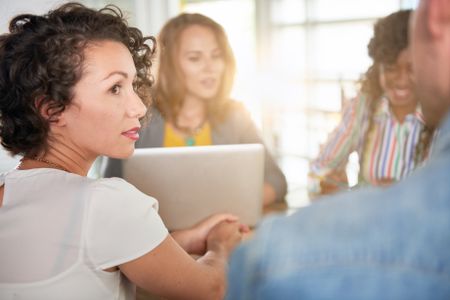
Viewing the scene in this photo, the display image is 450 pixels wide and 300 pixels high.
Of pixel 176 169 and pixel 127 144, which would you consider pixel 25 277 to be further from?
pixel 176 169

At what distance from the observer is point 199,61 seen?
7.93ft

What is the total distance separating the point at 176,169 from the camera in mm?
Answer: 1475

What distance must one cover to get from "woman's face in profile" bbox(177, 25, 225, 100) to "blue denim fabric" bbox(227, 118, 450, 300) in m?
2.00

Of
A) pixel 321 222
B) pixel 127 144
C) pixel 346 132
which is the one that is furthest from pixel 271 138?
pixel 321 222

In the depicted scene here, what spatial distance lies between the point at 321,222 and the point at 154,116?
6.40 ft

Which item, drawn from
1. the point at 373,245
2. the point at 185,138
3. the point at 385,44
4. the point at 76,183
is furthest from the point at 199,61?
the point at 373,245

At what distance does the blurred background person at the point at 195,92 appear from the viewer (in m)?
2.31

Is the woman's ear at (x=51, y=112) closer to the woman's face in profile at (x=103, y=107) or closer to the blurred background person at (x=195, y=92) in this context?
the woman's face in profile at (x=103, y=107)

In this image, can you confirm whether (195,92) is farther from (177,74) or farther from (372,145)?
(372,145)

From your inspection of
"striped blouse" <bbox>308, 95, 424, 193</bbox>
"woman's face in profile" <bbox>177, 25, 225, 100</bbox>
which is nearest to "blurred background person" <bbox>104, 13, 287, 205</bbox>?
"woman's face in profile" <bbox>177, 25, 225, 100</bbox>

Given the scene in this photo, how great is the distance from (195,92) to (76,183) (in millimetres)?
1509

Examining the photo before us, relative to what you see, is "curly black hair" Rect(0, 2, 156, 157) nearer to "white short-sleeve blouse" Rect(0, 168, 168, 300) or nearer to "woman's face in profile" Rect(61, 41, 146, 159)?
"woman's face in profile" Rect(61, 41, 146, 159)

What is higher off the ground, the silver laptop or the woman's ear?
the woman's ear

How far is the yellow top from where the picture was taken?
2.29 meters
